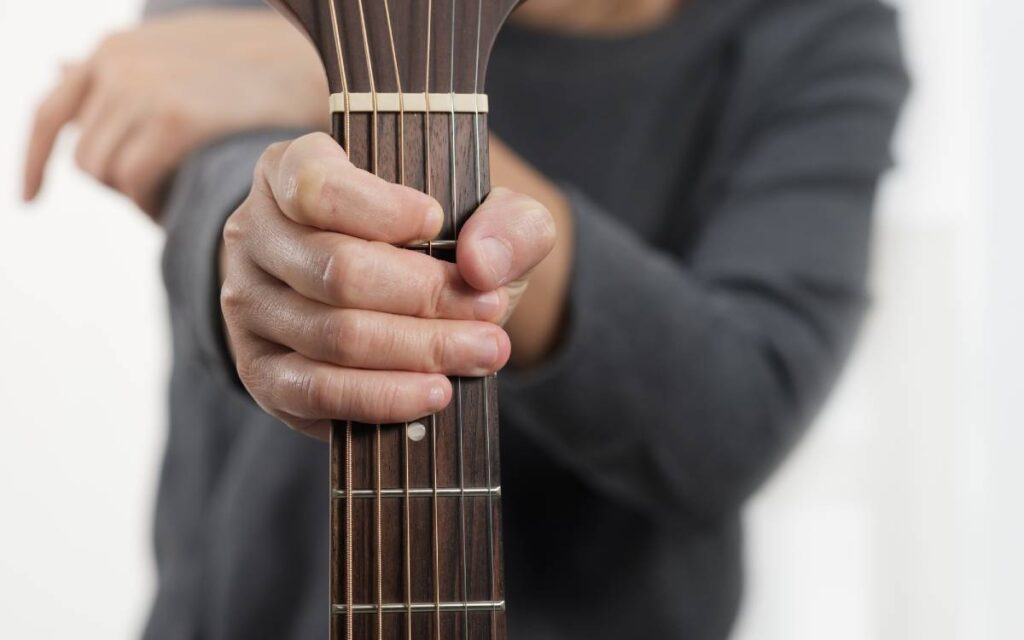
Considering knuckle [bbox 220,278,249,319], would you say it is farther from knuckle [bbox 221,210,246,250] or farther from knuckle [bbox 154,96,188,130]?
knuckle [bbox 154,96,188,130]

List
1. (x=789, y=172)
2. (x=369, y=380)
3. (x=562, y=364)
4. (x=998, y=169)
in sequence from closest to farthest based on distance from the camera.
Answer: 1. (x=369, y=380)
2. (x=562, y=364)
3. (x=789, y=172)
4. (x=998, y=169)

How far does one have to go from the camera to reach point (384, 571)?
236 millimetres

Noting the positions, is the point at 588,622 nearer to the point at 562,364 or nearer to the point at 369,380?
the point at 562,364

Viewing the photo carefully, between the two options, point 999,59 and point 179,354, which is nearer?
point 179,354

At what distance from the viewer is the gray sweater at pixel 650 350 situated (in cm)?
45

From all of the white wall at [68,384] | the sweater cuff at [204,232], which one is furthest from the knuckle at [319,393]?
the white wall at [68,384]

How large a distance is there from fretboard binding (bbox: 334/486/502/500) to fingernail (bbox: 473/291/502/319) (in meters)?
0.04

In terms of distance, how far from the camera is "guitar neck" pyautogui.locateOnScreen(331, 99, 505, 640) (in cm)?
23

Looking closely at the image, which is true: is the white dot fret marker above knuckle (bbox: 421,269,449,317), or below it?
below

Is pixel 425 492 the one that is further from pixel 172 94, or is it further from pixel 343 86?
pixel 172 94

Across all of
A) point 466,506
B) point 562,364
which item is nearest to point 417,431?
point 466,506

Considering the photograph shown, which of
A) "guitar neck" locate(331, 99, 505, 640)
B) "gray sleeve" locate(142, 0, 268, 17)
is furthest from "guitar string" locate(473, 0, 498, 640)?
"gray sleeve" locate(142, 0, 268, 17)

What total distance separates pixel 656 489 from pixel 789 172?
172 millimetres

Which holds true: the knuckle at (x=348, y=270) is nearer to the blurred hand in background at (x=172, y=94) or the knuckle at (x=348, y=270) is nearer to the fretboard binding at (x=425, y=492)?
the fretboard binding at (x=425, y=492)
